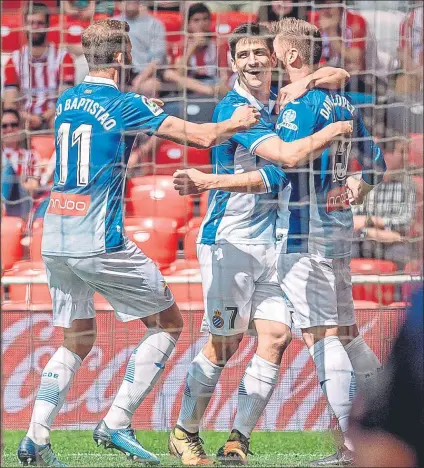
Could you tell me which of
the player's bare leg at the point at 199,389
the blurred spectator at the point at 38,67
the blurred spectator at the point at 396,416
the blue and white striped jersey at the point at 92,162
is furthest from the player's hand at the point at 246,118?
the blurred spectator at the point at 396,416

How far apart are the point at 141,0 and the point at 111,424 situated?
7.80 feet

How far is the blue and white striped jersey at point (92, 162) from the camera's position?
14.3 ft

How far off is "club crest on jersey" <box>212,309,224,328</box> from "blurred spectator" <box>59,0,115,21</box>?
2.06 meters

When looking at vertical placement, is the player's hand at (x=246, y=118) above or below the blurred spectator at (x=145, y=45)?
below

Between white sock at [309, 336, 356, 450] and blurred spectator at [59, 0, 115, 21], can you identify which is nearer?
white sock at [309, 336, 356, 450]

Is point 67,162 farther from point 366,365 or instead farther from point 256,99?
point 366,365

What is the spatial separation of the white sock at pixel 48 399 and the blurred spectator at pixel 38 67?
4.88 feet

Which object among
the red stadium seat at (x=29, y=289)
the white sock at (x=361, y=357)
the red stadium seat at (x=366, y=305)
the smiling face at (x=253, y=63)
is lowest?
the white sock at (x=361, y=357)

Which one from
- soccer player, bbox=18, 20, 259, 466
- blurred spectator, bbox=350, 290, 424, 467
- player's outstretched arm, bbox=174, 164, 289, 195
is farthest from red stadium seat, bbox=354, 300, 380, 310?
blurred spectator, bbox=350, 290, 424, 467

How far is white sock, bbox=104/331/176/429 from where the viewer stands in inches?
177

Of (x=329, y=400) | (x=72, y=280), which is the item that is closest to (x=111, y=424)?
(x=72, y=280)

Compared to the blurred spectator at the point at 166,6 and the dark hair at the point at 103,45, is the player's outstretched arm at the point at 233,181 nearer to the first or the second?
the dark hair at the point at 103,45

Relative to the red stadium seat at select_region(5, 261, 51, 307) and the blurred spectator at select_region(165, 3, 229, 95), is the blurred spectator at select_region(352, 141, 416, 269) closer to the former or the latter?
the blurred spectator at select_region(165, 3, 229, 95)

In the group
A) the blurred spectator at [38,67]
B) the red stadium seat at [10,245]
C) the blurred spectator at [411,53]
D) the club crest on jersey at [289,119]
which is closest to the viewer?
the club crest on jersey at [289,119]
